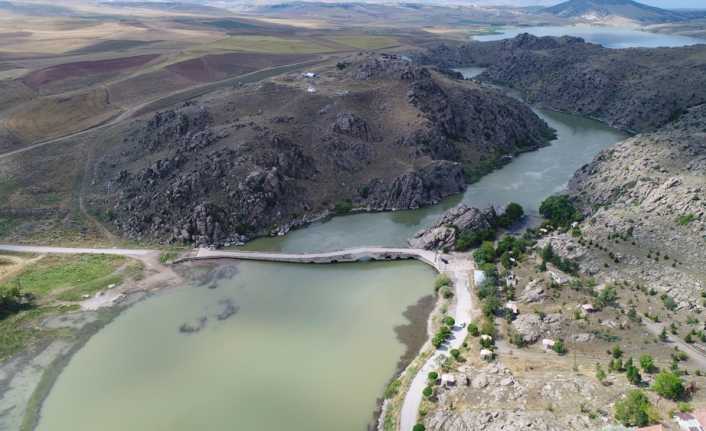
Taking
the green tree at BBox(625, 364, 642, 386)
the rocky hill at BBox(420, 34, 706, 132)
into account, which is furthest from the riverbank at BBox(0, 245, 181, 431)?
the rocky hill at BBox(420, 34, 706, 132)

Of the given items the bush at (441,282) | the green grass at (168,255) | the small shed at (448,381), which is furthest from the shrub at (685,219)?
the green grass at (168,255)

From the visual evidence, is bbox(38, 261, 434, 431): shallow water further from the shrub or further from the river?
the shrub

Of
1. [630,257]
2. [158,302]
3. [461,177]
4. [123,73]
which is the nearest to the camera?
[630,257]

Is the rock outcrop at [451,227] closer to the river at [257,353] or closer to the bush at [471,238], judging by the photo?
the bush at [471,238]

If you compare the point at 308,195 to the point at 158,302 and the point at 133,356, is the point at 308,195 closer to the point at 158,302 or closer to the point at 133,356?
the point at 158,302

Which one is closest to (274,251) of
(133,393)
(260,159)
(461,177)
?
(260,159)

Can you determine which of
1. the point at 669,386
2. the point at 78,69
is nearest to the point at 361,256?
the point at 669,386

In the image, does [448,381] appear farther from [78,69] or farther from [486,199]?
[78,69]
